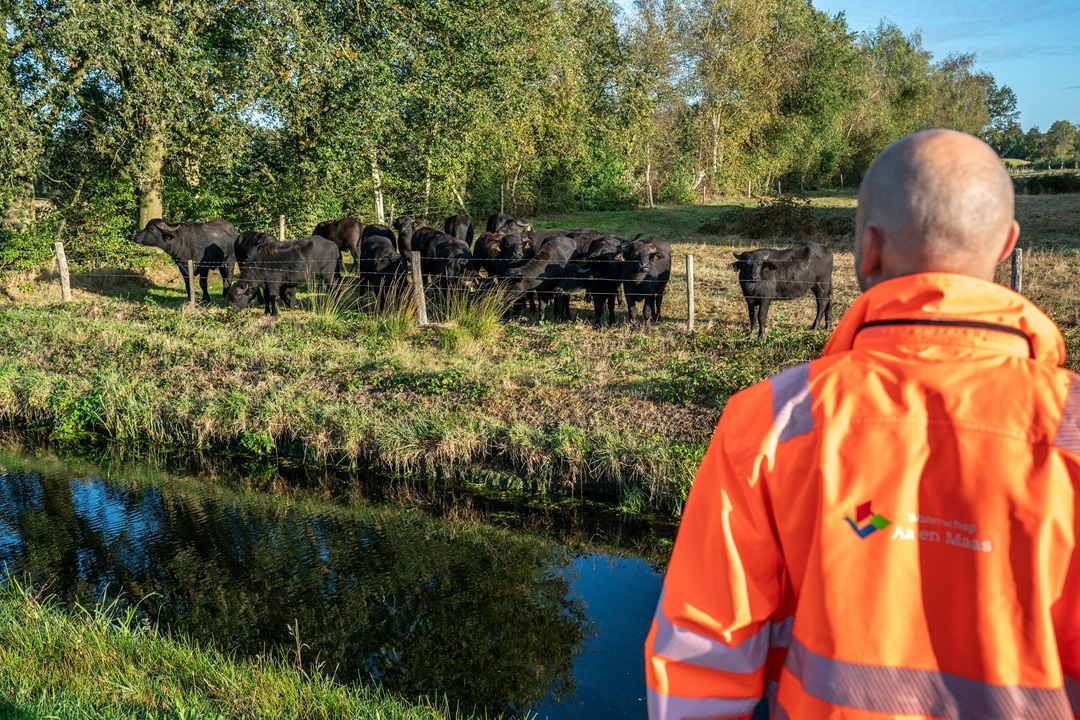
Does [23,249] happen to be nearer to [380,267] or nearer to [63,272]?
[63,272]

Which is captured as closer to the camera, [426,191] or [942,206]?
[942,206]

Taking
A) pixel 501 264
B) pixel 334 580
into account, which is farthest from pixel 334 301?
pixel 334 580

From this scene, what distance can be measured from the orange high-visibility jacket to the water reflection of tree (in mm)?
4036

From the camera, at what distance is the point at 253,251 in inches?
610

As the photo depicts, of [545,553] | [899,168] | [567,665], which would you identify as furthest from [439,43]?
[899,168]

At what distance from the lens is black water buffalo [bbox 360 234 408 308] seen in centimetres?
1477

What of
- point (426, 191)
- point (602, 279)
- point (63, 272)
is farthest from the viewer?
point (426, 191)

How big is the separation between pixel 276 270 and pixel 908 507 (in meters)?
14.8

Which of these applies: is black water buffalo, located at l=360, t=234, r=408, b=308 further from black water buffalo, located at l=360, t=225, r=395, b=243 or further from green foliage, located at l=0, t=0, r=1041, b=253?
green foliage, located at l=0, t=0, r=1041, b=253

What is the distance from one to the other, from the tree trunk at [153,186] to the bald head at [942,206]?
18736mm

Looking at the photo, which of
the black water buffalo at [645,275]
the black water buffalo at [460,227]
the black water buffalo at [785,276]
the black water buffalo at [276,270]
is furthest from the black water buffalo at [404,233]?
the black water buffalo at [785,276]

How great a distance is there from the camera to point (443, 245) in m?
16.2

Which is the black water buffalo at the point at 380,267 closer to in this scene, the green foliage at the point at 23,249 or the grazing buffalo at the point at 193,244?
the grazing buffalo at the point at 193,244

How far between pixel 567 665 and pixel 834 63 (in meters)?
41.3
